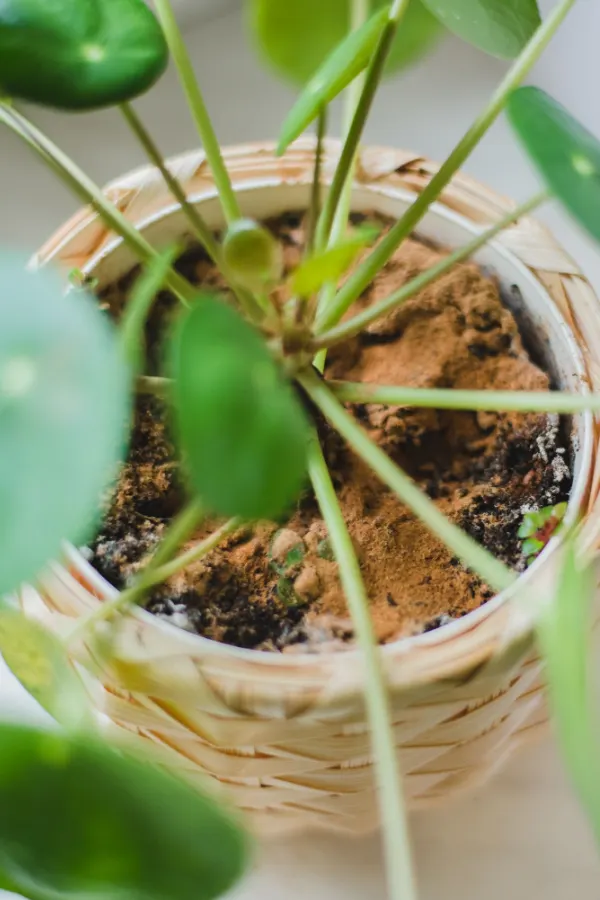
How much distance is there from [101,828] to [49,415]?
0.22 metres

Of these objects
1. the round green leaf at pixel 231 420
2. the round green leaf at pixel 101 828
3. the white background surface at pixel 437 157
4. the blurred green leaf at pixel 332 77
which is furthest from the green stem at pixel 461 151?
the white background surface at pixel 437 157

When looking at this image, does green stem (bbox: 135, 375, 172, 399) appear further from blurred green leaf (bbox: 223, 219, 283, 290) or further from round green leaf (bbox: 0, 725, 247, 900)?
round green leaf (bbox: 0, 725, 247, 900)

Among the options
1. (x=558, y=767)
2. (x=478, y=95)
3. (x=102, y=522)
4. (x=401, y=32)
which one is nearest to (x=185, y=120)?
(x=478, y=95)

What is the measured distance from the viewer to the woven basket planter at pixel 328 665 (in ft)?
1.84

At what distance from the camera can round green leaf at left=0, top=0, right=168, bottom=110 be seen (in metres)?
0.53

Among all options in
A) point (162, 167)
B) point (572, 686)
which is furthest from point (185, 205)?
point (572, 686)

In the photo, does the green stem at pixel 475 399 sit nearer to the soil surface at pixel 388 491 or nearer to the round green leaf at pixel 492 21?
the soil surface at pixel 388 491

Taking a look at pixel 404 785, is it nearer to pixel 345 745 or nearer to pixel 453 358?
pixel 345 745

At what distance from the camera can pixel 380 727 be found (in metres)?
0.46

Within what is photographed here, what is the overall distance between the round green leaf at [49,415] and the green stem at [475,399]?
266 millimetres

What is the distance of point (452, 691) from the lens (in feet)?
1.88

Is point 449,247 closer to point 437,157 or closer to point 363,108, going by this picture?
point 363,108

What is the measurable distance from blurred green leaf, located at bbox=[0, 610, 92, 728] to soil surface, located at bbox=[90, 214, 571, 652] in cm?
11

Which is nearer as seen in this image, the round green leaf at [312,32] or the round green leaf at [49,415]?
the round green leaf at [49,415]
